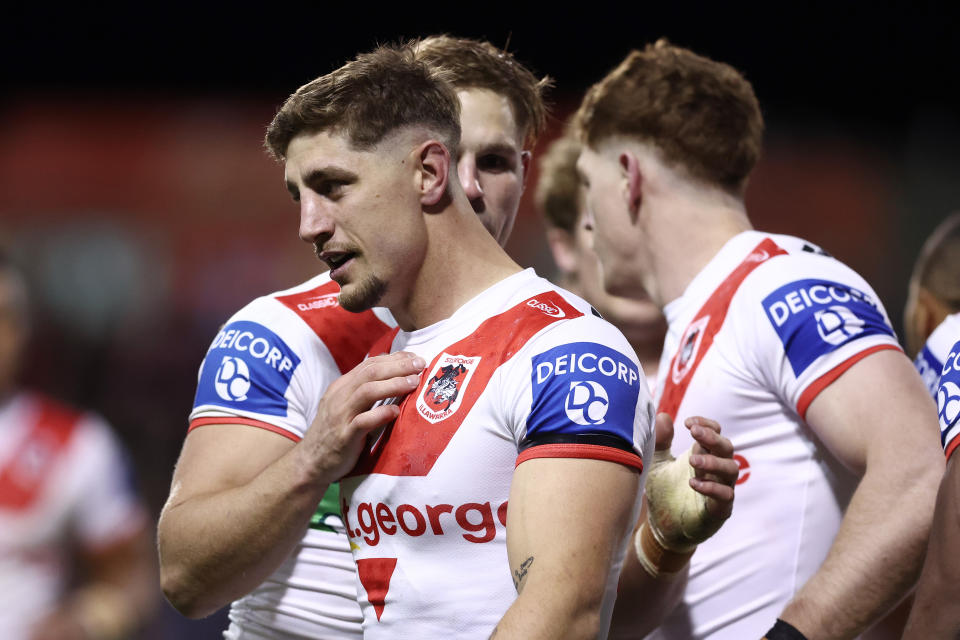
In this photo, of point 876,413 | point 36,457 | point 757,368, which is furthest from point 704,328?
point 36,457

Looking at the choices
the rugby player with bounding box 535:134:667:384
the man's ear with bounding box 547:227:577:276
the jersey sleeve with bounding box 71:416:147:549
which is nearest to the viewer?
the rugby player with bounding box 535:134:667:384

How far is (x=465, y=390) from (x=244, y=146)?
8.09 meters

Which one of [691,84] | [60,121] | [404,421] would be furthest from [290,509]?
[60,121]

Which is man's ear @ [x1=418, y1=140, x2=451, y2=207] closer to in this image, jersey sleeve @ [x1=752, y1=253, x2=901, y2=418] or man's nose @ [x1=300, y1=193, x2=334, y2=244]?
man's nose @ [x1=300, y1=193, x2=334, y2=244]

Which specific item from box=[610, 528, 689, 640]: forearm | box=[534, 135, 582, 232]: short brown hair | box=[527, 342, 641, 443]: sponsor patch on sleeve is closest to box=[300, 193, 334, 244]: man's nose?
box=[527, 342, 641, 443]: sponsor patch on sleeve

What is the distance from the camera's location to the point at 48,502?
Result: 401 cm

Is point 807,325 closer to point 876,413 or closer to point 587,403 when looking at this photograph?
point 876,413

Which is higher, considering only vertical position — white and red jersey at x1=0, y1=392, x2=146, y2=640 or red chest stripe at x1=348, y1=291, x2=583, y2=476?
red chest stripe at x1=348, y1=291, x2=583, y2=476

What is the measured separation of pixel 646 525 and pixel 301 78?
783 centimetres

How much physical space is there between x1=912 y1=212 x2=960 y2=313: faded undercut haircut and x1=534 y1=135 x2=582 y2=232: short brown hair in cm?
128

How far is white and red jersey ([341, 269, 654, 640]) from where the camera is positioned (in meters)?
1.78

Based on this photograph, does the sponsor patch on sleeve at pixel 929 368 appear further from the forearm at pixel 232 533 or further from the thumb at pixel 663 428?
the forearm at pixel 232 533

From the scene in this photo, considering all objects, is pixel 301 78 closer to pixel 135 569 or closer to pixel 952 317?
pixel 135 569

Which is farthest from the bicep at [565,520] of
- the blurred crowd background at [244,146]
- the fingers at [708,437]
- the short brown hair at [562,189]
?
the blurred crowd background at [244,146]
